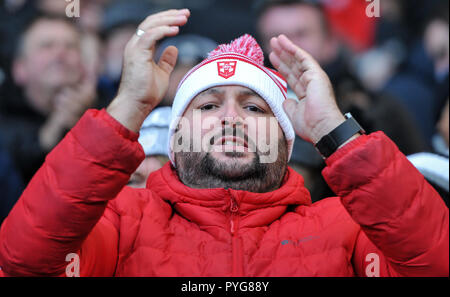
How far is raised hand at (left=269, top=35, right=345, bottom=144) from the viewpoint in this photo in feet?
5.76

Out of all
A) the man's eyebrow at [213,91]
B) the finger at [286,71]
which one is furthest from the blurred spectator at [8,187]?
the finger at [286,71]

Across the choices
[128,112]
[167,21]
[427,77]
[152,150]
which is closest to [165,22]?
[167,21]

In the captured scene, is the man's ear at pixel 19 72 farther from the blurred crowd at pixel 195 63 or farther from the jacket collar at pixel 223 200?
the jacket collar at pixel 223 200

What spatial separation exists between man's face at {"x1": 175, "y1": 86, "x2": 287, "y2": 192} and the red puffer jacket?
7 centimetres

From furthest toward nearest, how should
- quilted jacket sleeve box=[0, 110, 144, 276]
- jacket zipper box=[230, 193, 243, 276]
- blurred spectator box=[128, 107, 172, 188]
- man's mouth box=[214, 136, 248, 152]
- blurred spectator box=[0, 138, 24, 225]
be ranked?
blurred spectator box=[0, 138, 24, 225]
blurred spectator box=[128, 107, 172, 188]
man's mouth box=[214, 136, 248, 152]
jacket zipper box=[230, 193, 243, 276]
quilted jacket sleeve box=[0, 110, 144, 276]

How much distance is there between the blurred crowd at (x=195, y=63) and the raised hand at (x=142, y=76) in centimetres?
94

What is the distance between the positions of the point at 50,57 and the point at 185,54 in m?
0.71

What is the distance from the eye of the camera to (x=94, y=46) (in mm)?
3312

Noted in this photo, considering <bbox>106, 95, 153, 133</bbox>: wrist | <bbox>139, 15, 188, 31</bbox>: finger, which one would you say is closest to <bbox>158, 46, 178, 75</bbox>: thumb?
<bbox>139, 15, 188, 31</bbox>: finger

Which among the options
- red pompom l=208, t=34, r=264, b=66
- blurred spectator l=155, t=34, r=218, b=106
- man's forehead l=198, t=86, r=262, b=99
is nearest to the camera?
man's forehead l=198, t=86, r=262, b=99

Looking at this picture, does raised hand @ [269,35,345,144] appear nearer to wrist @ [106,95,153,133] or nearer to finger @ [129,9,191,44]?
finger @ [129,9,191,44]

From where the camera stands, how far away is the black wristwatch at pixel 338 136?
65.9 inches

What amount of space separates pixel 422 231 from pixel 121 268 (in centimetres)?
90
